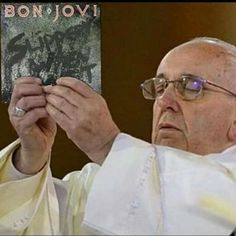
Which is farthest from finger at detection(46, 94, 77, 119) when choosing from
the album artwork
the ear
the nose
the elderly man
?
the album artwork

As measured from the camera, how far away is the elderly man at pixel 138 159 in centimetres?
112

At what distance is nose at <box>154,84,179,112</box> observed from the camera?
1438mm

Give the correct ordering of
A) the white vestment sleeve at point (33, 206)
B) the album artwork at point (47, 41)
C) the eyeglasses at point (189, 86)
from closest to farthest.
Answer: the white vestment sleeve at point (33, 206) → the eyeglasses at point (189, 86) → the album artwork at point (47, 41)

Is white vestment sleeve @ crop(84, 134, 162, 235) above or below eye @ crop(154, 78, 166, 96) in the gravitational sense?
below

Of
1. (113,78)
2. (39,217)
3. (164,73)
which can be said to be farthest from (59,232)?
(113,78)

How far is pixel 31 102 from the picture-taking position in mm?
1205

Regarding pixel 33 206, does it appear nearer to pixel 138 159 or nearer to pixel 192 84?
pixel 138 159

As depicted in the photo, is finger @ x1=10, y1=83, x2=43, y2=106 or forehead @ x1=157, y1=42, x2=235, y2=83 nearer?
finger @ x1=10, y1=83, x2=43, y2=106

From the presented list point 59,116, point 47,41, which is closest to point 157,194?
point 59,116

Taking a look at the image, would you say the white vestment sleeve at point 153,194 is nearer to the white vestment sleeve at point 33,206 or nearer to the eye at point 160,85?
the white vestment sleeve at point 33,206

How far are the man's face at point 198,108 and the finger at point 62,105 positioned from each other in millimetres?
344

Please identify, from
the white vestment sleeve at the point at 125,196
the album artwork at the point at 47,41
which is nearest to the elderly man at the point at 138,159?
the white vestment sleeve at the point at 125,196

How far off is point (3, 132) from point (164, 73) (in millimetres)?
1437

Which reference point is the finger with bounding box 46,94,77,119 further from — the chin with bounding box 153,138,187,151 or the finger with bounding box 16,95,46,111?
the chin with bounding box 153,138,187,151
